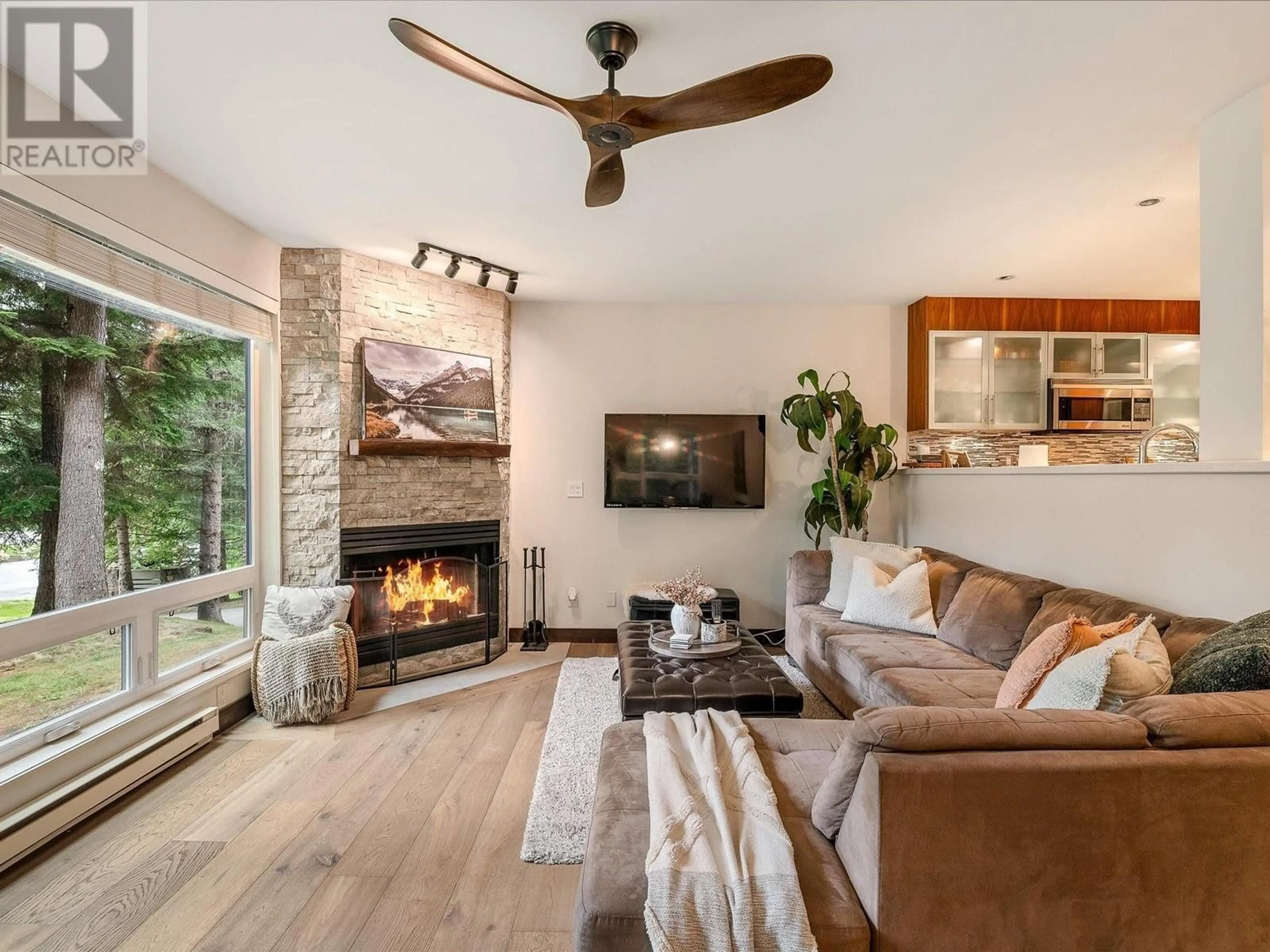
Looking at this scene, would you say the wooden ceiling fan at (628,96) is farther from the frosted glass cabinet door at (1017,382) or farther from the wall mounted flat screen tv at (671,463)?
the frosted glass cabinet door at (1017,382)

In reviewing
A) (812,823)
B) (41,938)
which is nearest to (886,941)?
(812,823)

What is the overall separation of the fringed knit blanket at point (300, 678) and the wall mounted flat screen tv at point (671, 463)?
2.14 meters

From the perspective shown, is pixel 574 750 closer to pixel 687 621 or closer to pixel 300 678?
pixel 687 621

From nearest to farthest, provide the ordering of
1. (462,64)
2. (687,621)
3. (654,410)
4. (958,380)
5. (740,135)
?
(462,64), (740,135), (687,621), (958,380), (654,410)

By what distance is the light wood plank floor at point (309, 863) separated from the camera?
1652 mm

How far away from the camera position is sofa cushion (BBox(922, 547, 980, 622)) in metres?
3.30

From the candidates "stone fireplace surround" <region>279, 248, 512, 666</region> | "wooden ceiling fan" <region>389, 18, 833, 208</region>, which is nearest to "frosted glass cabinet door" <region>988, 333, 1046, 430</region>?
"wooden ceiling fan" <region>389, 18, 833, 208</region>

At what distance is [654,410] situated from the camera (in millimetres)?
4660

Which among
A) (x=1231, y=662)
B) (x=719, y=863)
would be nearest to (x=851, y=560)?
(x=1231, y=662)

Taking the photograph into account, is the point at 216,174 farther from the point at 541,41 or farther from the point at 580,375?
the point at 580,375

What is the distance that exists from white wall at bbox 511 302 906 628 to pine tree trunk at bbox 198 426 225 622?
75.8 inches

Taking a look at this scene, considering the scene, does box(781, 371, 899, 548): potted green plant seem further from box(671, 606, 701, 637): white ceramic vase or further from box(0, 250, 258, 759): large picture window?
box(0, 250, 258, 759): large picture window

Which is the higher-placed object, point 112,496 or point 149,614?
point 112,496

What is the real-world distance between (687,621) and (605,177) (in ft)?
6.58
